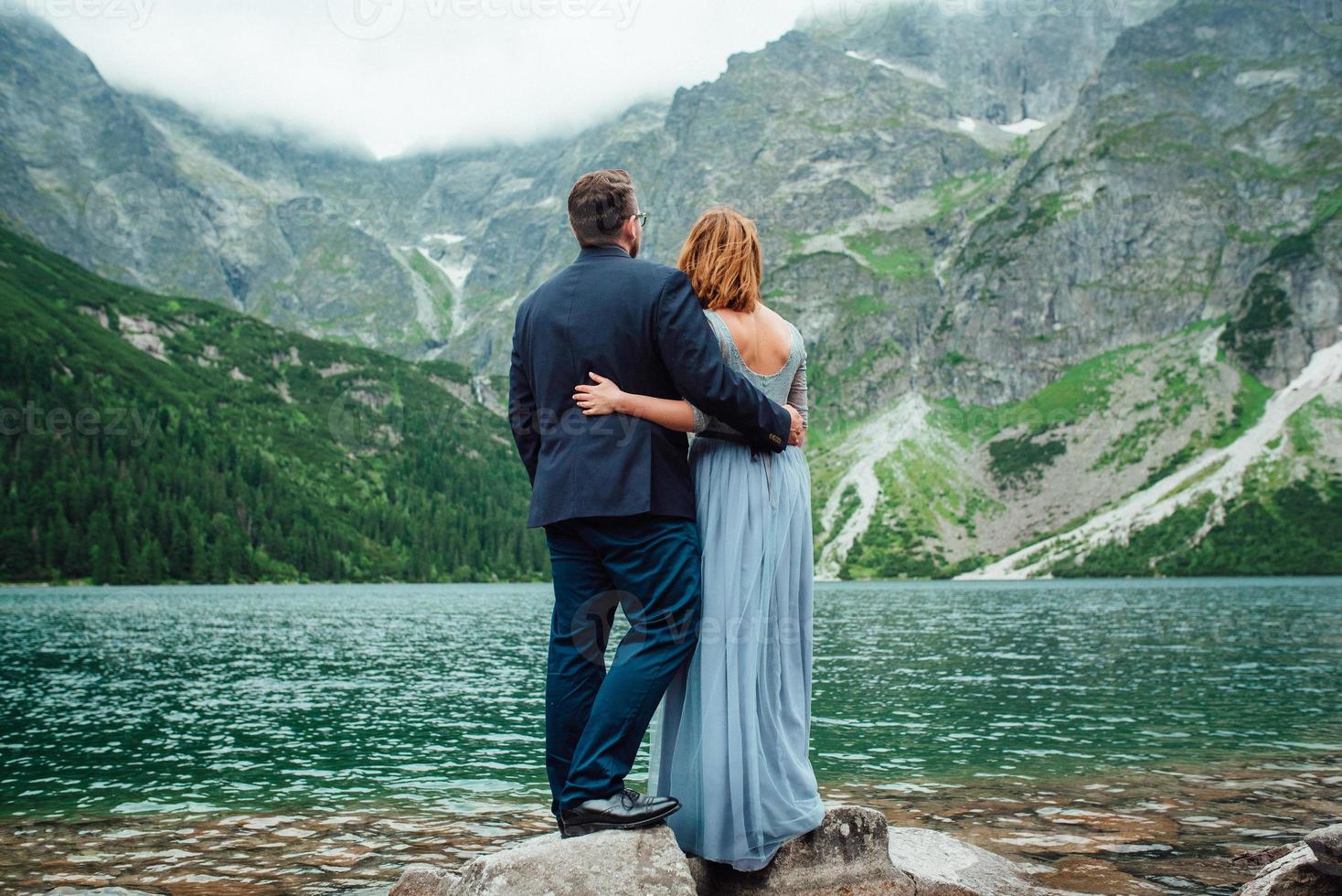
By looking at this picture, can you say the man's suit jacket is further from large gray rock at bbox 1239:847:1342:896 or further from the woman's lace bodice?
large gray rock at bbox 1239:847:1342:896

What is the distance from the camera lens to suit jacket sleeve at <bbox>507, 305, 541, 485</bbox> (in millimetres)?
7066

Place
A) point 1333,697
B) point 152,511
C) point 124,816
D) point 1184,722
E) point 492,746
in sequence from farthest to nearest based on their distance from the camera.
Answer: point 152,511 < point 1333,697 < point 1184,722 < point 492,746 < point 124,816

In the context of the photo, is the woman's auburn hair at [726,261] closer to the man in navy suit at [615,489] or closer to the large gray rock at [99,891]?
the man in navy suit at [615,489]

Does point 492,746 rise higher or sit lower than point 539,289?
lower

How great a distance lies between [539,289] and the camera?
7.12 meters

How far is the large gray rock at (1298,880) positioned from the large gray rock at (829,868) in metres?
3.09

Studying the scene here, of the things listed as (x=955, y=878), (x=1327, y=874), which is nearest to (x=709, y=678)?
(x=955, y=878)

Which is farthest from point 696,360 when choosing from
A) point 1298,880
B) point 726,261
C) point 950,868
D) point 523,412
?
point 1298,880

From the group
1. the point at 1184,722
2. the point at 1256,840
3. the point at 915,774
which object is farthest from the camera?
the point at 1184,722

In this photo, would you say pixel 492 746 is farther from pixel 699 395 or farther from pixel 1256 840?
pixel 699 395

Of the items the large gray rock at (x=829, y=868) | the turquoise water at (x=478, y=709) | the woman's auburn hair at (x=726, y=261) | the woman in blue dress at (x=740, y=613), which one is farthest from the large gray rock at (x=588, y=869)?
the turquoise water at (x=478, y=709)

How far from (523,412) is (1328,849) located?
7269 millimetres

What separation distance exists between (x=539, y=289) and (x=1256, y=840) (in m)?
11.1

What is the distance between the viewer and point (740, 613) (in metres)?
6.77
